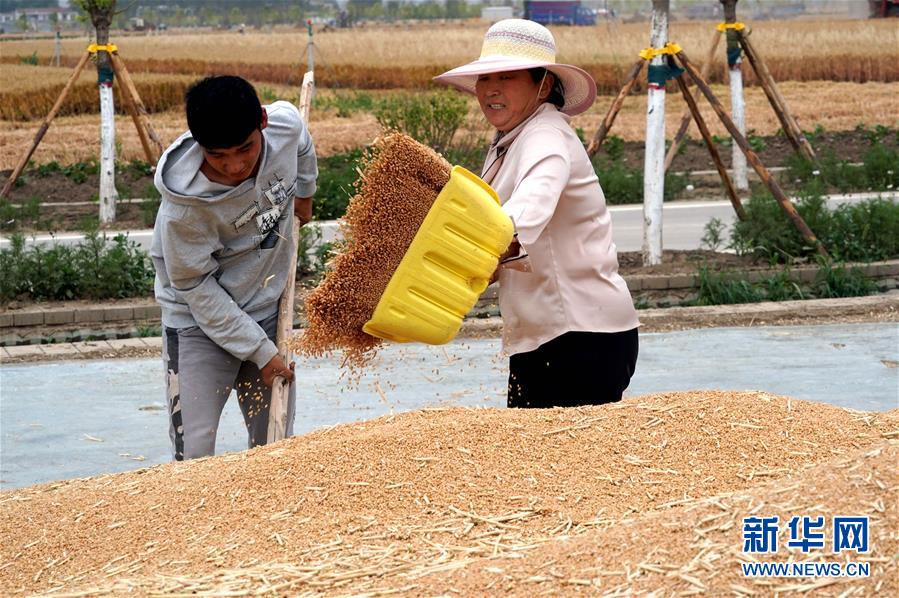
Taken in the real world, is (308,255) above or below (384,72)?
above

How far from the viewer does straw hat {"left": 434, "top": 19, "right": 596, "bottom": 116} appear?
3.80 metres

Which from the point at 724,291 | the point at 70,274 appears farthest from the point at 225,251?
the point at 724,291

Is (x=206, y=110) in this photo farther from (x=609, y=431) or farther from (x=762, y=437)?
(x=762, y=437)

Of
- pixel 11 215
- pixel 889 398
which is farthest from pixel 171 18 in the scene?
pixel 889 398

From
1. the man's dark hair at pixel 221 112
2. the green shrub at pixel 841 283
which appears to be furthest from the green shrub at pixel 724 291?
the man's dark hair at pixel 221 112

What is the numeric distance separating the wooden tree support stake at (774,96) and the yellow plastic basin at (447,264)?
28.5 feet

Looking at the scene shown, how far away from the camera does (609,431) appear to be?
354 cm

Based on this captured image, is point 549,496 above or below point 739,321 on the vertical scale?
above

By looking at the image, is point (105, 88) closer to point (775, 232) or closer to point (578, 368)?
point (775, 232)

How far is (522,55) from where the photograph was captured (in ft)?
12.6

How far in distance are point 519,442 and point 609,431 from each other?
248 millimetres

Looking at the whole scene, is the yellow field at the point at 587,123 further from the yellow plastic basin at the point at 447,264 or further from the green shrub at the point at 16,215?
the yellow plastic basin at the point at 447,264

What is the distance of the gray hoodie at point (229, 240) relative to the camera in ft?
13.1

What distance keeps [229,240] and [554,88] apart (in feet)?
3.61
